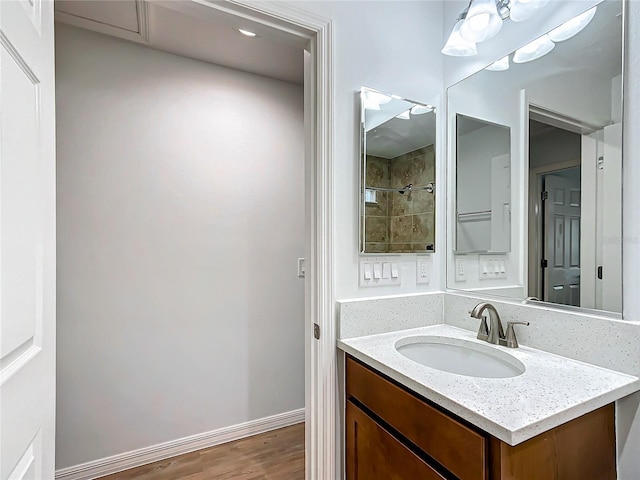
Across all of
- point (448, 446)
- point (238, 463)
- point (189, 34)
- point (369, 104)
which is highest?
point (189, 34)

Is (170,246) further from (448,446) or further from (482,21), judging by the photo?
(482,21)

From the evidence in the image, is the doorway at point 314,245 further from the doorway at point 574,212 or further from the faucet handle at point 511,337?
the doorway at point 574,212

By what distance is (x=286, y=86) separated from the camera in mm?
2332

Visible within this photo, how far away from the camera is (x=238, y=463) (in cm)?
192

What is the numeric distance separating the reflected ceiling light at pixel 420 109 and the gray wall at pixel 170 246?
1.05 meters

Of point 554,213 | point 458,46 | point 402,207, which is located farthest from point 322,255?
point 458,46

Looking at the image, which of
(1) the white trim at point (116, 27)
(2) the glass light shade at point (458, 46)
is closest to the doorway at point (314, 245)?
(2) the glass light shade at point (458, 46)

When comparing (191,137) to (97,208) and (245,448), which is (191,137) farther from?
(245,448)

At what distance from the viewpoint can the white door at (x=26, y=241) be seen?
63 centimetres

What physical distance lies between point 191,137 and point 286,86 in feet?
2.58

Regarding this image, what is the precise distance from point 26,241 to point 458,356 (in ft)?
4.66

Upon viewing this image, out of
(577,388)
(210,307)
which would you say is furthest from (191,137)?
(577,388)

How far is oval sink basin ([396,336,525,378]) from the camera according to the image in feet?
3.88

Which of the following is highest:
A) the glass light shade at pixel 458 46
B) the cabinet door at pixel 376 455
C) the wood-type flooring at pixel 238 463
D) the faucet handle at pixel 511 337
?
the glass light shade at pixel 458 46
